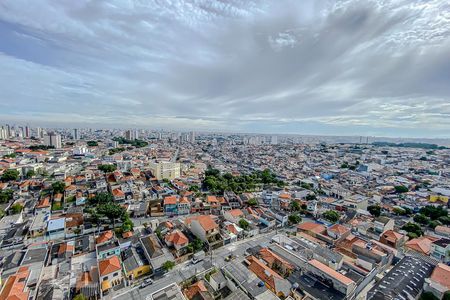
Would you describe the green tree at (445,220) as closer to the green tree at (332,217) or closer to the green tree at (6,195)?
the green tree at (332,217)

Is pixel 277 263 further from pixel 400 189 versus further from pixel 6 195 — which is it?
pixel 400 189

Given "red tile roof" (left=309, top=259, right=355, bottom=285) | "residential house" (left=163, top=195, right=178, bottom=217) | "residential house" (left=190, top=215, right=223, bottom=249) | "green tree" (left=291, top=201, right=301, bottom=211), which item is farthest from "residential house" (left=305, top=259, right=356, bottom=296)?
"residential house" (left=163, top=195, right=178, bottom=217)

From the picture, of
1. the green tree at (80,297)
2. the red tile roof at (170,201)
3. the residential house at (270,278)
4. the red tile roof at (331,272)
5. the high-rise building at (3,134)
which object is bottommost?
the green tree at (80,297)

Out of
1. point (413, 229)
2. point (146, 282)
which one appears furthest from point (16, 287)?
point (413, 229)

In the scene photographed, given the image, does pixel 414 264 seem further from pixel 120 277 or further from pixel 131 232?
pixel 131 232

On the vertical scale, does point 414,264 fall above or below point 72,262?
above

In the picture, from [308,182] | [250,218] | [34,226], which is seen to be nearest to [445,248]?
[250,218]

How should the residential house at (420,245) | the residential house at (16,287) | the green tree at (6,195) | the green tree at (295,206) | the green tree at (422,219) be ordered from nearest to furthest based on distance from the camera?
1. the residential house at (16,287)
2. the residential house at (420,245)
3. the green tree at (422,219)
4. the green tree at (6,195)
5. the green tree at (295,206)

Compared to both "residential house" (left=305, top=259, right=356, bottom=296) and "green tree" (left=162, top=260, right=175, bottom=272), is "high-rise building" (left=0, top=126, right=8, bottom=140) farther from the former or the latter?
"residential house" (left=305, top=259, right=356, bottom=296)

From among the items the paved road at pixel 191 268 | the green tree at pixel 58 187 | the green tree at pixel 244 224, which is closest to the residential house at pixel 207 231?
the paved road at pixel 191 268
